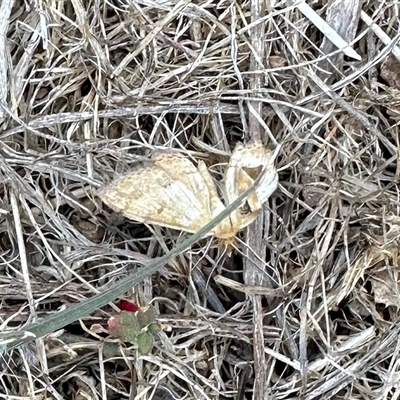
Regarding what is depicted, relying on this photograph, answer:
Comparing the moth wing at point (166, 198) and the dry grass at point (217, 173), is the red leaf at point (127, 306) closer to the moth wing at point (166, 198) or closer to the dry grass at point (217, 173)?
the dry grass at point (217, 173)

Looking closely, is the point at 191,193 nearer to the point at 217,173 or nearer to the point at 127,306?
the point at 217,173

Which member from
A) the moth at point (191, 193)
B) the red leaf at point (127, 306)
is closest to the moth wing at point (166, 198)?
the moth at point (191, 193)

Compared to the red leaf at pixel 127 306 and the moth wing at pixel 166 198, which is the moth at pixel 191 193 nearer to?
the moth wing at pixel 166 198

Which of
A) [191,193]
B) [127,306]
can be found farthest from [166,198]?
[127,306]

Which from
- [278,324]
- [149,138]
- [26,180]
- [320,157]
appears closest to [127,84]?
[149,138]

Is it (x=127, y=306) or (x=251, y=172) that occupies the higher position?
(x=251, y=172)

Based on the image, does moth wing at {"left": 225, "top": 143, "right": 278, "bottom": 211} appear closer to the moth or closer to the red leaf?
the moth

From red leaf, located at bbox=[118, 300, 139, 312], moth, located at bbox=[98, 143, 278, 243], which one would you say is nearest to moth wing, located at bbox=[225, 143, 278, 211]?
moth, located at bbox=[98, 143, 278, 243]

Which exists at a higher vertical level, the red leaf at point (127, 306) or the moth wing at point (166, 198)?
the moth wing at point (166, 198)

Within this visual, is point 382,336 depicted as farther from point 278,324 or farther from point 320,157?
point 320,157
